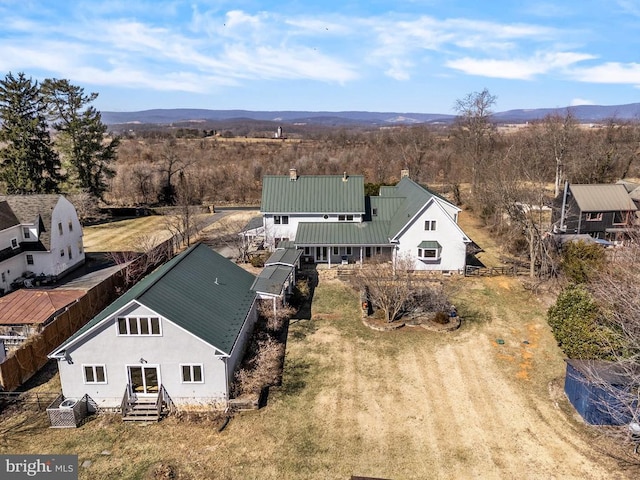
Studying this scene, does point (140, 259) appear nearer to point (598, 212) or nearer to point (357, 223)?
point (357, 223)

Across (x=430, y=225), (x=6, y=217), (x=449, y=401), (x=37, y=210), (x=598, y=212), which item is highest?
(x=37, y=210)

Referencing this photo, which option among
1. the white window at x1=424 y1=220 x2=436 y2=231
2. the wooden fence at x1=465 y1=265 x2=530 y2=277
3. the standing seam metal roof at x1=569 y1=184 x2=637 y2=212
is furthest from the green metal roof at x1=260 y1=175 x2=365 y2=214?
the standing seam metal roof at x1=569 y1=184 x2=637 y2=212

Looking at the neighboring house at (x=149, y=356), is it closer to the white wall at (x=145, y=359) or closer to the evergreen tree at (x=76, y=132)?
the white wall at (x=145, y=359)

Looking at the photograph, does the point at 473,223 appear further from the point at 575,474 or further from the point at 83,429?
the point at 83,429

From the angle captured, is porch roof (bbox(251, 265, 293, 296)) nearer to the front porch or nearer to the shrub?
the front porch

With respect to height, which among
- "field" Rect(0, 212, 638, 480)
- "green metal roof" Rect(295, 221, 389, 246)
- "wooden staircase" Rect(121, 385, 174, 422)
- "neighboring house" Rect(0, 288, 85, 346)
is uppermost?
"green metal roof" Rect(295, 221, 389, 246)

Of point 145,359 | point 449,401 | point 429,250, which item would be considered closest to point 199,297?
point 145,359

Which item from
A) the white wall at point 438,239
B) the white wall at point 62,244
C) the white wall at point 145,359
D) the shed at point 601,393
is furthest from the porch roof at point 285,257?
the shed at point 601,393
